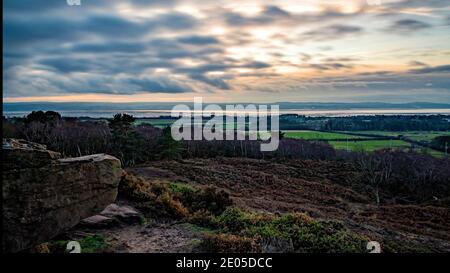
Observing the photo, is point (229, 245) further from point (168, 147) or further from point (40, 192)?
point (168, 147)

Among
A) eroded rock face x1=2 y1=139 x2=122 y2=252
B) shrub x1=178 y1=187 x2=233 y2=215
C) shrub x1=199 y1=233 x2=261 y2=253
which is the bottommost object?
shrub x1=178 y1=187 x2=233 y2=215

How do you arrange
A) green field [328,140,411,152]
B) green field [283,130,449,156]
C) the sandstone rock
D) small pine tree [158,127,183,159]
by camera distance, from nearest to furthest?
1. the sandstone rock
2. green field [283,130,449,156]
3. green field [328,140,411,152]
4. small pine tree [158,127,183,159]

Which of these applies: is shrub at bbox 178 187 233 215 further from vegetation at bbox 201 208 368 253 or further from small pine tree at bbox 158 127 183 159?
small pine tree at bbox 158 127 183 159

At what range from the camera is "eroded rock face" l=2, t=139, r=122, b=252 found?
6.18m

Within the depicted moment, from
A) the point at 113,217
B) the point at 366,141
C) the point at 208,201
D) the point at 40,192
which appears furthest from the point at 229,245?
the point at 366,141

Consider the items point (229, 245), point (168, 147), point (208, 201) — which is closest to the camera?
point (229, 245)

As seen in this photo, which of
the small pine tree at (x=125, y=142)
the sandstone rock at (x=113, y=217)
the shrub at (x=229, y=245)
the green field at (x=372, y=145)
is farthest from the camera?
the green field at (x=372, y=145)

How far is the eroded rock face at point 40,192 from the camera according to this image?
243 inches

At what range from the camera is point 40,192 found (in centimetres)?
644

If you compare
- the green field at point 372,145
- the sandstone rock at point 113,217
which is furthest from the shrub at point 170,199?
the green field at point 372,145

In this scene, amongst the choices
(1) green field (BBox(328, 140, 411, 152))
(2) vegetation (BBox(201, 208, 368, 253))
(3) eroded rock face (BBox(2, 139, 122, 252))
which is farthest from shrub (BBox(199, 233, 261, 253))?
(1) green field (BBox(328, 140, 411, 152))

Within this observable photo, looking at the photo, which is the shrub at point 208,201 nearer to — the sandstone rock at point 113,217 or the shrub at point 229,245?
the sandstone rock at point 113,217

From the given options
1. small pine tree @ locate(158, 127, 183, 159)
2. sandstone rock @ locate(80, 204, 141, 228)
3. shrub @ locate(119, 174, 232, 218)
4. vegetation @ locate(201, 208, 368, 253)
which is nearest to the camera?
vegetation @ locate(201, 208, 368, 253)
